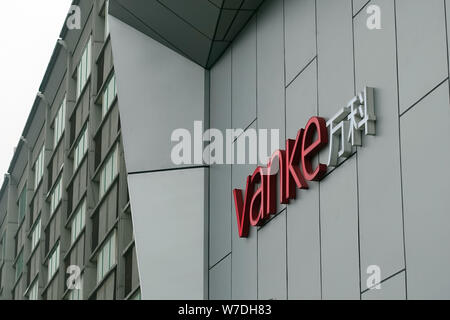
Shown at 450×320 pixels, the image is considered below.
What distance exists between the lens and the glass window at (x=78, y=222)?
37.5m

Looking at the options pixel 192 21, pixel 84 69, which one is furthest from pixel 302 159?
pixel 84 69

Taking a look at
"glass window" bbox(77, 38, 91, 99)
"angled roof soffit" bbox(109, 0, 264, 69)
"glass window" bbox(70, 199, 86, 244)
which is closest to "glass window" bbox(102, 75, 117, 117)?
"glass window" bbox(77, 38, 91, 99)

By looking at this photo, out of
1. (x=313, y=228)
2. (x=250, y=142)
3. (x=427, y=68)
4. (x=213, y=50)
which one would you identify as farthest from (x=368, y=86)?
(x=213, y=50)

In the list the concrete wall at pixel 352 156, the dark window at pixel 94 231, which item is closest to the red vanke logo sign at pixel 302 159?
the concrete wall at pixel 352 156

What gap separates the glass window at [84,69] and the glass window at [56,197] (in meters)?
4.66

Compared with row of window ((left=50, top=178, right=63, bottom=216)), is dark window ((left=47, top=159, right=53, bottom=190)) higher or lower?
higher

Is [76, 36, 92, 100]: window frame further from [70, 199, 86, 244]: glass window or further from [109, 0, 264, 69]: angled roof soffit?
[109, 0, 264, 69]: angled roof soffit

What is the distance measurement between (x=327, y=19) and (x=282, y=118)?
9.01 ft

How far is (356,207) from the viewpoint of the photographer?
16531 mm

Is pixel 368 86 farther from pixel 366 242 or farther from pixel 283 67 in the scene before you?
pixel 283 67

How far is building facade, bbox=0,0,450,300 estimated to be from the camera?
14.8m

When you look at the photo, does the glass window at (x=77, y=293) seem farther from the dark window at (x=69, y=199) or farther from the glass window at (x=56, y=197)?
the glass window at (x=56, y=197)

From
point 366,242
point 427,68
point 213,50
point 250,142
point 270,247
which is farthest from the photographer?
point 213,50

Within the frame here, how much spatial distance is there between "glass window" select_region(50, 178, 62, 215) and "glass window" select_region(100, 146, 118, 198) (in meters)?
7.70
